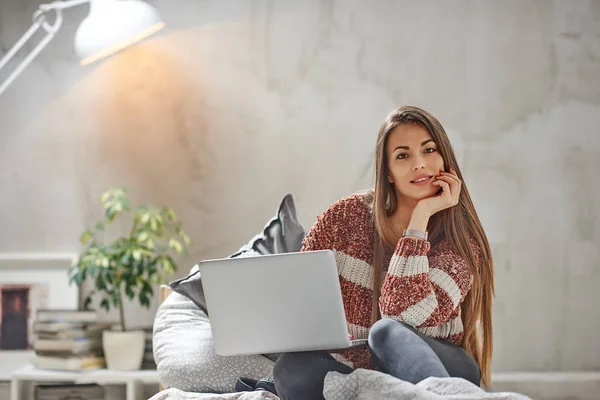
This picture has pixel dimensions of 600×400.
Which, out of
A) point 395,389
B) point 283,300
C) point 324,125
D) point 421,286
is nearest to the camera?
point 395,389

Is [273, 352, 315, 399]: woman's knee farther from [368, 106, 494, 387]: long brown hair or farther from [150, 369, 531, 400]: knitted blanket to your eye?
[368, 106, 494, 387]: long brown hair

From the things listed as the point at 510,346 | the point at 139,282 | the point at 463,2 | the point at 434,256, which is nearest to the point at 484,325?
the point at 434,256

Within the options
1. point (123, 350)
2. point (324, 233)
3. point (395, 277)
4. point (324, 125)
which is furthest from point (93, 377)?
point (395, 277)

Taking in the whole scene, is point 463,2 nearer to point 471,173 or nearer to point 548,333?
point 471,173

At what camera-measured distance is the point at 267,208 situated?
302cm

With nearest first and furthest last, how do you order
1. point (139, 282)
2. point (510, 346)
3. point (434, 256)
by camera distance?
point (434, 256)
point (139, 282)
point (510, 346)

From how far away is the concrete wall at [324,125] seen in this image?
2.95 metres

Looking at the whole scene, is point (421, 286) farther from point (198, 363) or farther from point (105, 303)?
point (105, 303)

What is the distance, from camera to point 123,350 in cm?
273

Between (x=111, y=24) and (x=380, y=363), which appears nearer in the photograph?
(x=380, y=363)

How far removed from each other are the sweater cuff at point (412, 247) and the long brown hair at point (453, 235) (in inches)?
5.0

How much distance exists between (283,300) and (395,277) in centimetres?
36

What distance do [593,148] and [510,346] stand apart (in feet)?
2.51

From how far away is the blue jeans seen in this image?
4.82 ft
